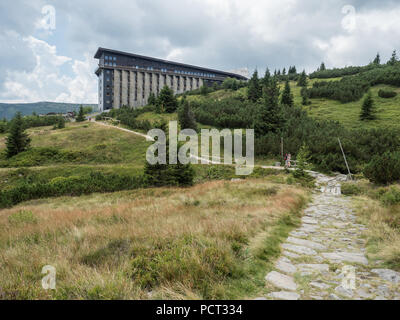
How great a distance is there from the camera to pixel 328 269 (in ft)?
12.8

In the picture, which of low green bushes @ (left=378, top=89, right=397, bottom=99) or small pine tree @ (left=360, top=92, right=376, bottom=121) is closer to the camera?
small pine tree @ (left=360, top=92, right=376, bottom=121)

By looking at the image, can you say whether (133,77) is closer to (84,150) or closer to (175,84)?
(175,84)

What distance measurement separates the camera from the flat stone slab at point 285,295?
2.95 meters

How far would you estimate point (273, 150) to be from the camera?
86.2 feet

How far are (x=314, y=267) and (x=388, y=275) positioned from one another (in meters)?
1.12

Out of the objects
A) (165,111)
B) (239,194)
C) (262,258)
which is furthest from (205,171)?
(165,111)

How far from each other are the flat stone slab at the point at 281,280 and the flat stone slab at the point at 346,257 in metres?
1.51

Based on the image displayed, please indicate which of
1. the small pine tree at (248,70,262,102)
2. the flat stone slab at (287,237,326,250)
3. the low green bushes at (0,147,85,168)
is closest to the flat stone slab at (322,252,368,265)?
the flat stone slab at (287,237,326,250)

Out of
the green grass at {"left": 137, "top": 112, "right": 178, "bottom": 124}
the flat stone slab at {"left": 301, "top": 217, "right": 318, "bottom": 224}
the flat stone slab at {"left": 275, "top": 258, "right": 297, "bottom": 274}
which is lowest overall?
the flat stone slab at {"left": 301, "top": 217, "right": 318, "bottom": 224}

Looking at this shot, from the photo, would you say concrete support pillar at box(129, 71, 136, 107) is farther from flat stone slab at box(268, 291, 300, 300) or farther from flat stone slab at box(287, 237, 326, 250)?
flat stone slab at box(268, 291, 300, 300)

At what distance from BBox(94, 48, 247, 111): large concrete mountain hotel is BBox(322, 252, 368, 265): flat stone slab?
93680 mm

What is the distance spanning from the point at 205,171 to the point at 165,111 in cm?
3536

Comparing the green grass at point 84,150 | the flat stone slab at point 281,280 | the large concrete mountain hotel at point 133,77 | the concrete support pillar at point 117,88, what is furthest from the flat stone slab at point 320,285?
the concrete support pillar at point 117,88

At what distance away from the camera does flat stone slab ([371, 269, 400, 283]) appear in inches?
135
